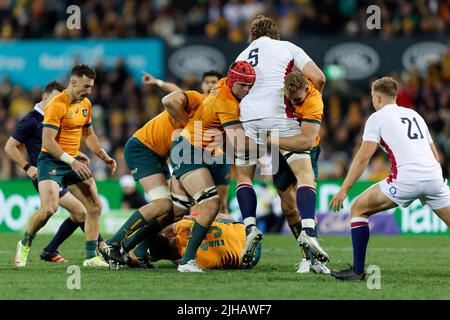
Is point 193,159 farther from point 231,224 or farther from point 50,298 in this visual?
point 50,298

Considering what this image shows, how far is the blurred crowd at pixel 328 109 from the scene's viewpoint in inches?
741

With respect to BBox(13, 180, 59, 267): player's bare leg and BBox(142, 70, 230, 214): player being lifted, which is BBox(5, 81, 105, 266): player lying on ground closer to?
BBox(13, 180, 59, 267): player's bare leg

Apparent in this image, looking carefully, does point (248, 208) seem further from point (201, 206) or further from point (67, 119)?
point (67, 119)

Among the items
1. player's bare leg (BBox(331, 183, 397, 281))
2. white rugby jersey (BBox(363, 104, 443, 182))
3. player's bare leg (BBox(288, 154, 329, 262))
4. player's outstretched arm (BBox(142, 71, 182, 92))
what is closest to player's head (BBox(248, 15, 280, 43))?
→ player's bare leg (BBox(288, 154, 329, 262))

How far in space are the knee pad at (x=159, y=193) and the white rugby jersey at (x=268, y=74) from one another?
3.59ft

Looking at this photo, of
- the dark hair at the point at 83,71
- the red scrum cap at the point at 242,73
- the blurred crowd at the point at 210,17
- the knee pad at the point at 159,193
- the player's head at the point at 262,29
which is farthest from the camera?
the blurred crowd at the point at 210,17

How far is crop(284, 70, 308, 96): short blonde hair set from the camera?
936 cm

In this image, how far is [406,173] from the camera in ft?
28.2

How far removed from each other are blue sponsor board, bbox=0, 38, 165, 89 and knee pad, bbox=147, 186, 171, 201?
36.2 feet

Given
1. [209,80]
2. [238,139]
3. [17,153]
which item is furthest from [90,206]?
[209,80]

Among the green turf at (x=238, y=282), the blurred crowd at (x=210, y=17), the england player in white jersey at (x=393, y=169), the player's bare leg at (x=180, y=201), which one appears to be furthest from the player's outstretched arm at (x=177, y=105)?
the blurred crowd at (x=210, y=17)

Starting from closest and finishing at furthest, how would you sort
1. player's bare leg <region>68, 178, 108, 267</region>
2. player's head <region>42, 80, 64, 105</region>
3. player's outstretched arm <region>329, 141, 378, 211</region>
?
player's outstretched arm <region>329, 141, 378, 211</region>, player's bare leg <region>68, 178, 108, 267</region>, player's head <region>42, 80, 64, 105</region>

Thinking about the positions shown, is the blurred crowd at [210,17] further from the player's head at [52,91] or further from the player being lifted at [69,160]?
the player being lifted at [69,160]

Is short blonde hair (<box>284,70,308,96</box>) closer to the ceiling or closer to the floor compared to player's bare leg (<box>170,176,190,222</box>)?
closer to the ceiling
